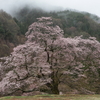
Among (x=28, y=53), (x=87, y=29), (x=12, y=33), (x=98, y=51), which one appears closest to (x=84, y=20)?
(x=87, y=29)

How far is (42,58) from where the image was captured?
12.6 meters

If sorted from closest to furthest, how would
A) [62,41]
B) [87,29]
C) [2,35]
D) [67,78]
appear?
[62,41]
[67,78]
[2,35]
[87,29]

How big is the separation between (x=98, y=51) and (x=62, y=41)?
4.59m

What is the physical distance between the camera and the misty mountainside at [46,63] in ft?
35.3

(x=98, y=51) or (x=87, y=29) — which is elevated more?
(x=87, y=29)

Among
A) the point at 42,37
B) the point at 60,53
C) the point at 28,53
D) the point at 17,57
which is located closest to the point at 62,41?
the point at 60,53

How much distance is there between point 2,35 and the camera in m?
46.0

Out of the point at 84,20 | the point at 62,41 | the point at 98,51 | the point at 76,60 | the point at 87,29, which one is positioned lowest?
the point at 76,60

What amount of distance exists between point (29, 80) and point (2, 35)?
39025 mm

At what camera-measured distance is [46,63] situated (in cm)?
1145

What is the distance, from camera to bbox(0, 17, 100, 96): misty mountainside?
10.8 m

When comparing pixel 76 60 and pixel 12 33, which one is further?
pixel 12 33

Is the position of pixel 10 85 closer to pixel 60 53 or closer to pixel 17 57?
pixel 17 57

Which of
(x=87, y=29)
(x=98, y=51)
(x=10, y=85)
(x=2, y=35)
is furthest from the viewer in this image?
(x=87, y=29)
